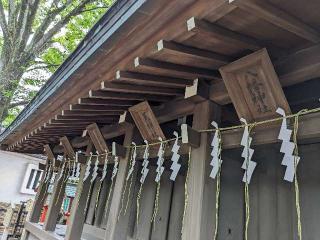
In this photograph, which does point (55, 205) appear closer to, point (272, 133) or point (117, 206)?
point (117, 206)

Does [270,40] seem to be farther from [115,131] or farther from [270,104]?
[115,131]

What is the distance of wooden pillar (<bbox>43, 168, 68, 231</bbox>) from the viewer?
562 centimetres

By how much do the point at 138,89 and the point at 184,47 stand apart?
1.06 metres

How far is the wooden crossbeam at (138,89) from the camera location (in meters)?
2.96

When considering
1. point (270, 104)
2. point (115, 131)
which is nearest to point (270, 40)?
point (270, 104)

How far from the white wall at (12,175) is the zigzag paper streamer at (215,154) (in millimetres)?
15197

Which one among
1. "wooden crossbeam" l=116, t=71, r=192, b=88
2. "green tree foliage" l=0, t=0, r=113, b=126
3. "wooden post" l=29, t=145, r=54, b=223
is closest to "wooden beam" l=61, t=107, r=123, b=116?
Result: "wooden crossbeam" l=116, t=71, r=192, b=88

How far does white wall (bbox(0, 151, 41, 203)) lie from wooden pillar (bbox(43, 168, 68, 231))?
10643mm

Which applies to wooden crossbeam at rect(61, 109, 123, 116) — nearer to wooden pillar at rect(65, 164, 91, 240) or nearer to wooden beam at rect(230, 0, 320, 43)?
wooden pillar at rect(65, 164, 91, 240)

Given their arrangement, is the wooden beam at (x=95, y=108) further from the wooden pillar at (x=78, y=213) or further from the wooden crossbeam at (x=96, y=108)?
the wooden pillar at (x=78, y=213)

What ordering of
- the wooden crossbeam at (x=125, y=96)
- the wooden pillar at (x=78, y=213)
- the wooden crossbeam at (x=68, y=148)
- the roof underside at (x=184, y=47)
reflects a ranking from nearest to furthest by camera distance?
the roof underside at (x=184, y=47) → the wooden crossbeam at (x=125, y=96) → the wooden pillar at (x=78, y=213) → the wooden crossbeam at (x=68, y=148)

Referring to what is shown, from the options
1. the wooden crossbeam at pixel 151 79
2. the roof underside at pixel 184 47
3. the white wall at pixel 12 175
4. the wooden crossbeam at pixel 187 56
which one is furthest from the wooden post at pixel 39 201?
the white wall at pixel 12 175

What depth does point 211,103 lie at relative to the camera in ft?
9.15

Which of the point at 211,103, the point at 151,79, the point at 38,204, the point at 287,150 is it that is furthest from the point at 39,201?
the point at 287,150
